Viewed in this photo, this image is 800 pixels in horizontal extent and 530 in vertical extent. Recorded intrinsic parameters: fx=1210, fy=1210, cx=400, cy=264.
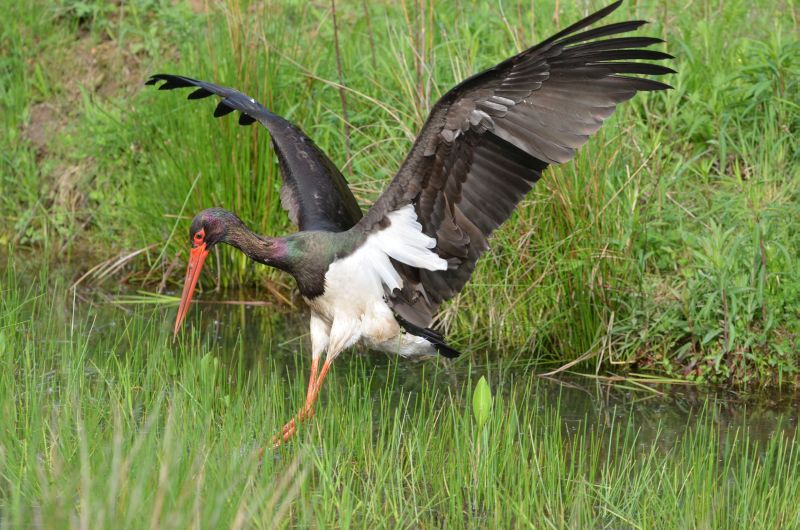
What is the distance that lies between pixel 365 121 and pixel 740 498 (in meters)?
3.51

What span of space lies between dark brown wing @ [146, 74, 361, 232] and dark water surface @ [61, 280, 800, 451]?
0.62 metres

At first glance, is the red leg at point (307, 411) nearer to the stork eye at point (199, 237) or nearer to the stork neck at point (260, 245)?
the stork neck at point (260, 245)

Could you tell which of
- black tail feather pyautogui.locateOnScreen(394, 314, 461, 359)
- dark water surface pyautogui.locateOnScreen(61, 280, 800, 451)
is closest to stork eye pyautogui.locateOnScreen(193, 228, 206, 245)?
dark water surface pyautogui.locateOnScreen(61, 280, 800, 451)

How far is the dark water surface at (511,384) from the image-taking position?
15.9 ft

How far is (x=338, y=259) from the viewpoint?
15.1ft

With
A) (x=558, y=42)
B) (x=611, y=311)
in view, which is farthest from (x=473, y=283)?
(x=558, y=42)

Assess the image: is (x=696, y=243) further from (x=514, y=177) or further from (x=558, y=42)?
(x=558, y=42)

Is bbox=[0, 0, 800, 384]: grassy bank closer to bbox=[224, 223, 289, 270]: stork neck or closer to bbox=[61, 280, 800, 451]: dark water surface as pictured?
bbox=[61, 280, 800, 451]: dark water surface

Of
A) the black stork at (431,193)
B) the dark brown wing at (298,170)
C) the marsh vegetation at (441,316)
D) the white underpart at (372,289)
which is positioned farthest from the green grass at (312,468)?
the dark brown wing at (298,170)

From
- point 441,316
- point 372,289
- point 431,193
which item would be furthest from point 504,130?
point 441,316

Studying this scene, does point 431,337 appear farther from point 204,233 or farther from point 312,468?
point 312,468

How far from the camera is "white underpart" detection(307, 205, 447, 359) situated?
14.5 feet

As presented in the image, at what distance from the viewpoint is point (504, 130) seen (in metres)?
4.10

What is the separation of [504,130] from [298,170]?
138 cm
